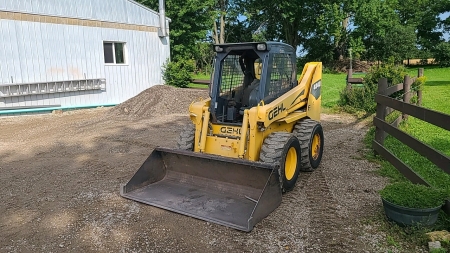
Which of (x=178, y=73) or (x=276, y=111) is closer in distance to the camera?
(x=276, y=111)

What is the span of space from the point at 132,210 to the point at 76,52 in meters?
10.6

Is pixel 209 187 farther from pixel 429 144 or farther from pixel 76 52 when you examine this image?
pixel 76 52

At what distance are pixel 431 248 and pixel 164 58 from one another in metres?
15.0

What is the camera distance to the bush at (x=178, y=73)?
54.1ft

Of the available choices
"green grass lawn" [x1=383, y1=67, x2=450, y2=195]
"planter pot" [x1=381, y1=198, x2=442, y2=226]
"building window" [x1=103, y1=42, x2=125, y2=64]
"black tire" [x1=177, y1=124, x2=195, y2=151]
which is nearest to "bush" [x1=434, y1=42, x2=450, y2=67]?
"green grass lawn" [x1=383, y1=67, x2=450, y2=195]

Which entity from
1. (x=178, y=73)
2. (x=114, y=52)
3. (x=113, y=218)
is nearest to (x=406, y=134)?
(x=113, y=218)

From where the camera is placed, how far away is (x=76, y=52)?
13602 mm

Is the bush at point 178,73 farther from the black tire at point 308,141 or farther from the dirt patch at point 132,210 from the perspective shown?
the black tire at point 308,141

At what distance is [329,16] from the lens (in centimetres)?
3434

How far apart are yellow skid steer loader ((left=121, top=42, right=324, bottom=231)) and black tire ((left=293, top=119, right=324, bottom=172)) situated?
0.05 ft

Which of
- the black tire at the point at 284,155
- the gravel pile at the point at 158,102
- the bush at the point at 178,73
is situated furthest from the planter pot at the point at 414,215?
the bush at the point at 178,73

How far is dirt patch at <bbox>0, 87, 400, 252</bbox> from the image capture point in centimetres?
392

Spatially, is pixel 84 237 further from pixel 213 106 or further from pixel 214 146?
pixel 213 106

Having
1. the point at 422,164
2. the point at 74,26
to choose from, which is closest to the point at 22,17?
the point at 74,26
